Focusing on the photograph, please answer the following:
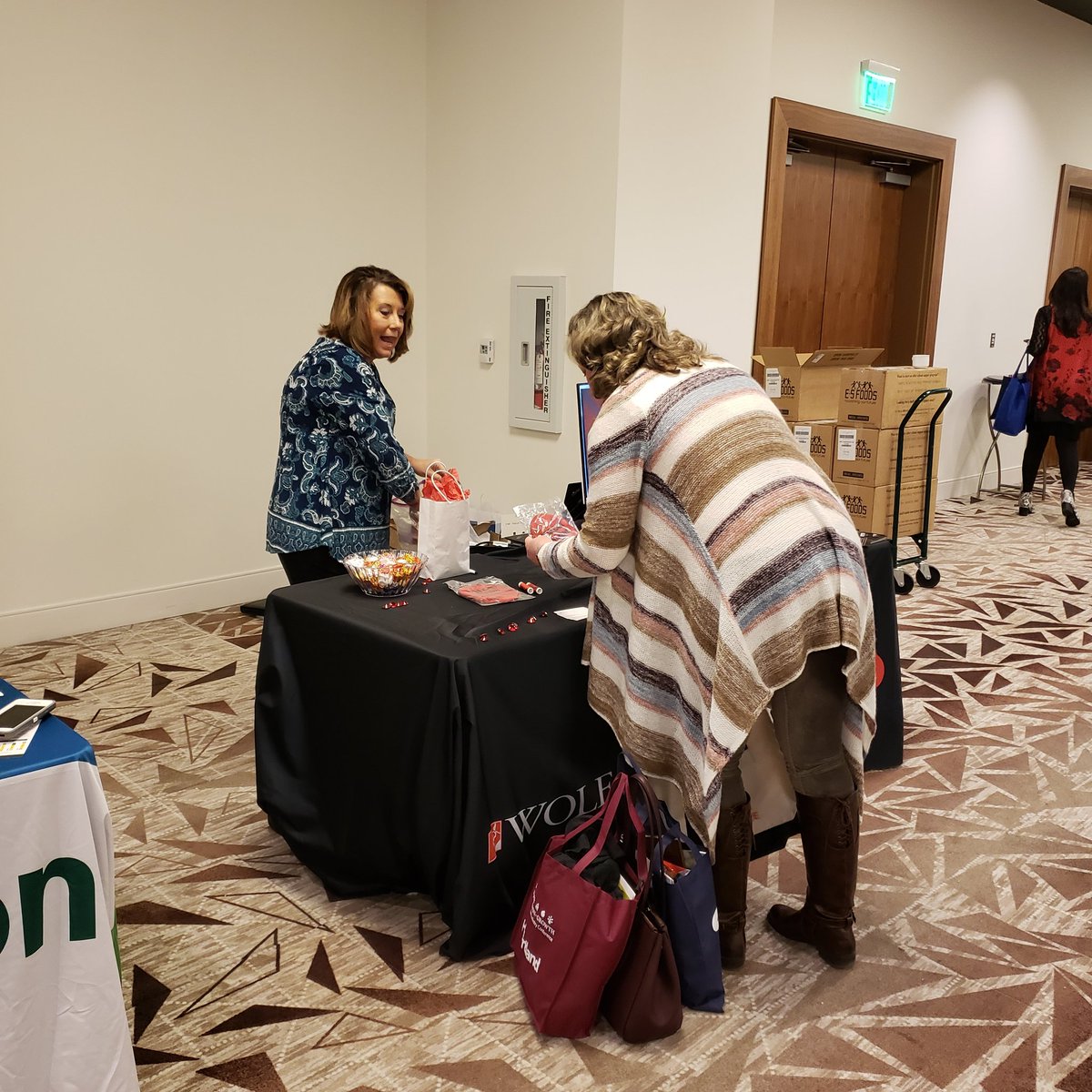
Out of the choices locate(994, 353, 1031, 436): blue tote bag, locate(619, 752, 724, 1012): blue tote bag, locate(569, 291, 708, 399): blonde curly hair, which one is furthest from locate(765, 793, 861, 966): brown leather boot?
locate(994, 353, 1031, 436): blue tote bag

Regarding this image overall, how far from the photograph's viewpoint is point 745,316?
16.2ft

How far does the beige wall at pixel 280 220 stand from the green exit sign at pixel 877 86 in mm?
676

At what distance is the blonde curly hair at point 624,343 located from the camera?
1.98 m

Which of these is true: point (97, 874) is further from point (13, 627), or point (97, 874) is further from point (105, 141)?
point (105, 141)

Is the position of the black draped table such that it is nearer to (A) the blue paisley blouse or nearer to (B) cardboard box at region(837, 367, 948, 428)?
(A) the blue paisley blouse

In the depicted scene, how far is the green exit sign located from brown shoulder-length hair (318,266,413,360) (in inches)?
165

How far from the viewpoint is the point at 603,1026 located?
1.93m

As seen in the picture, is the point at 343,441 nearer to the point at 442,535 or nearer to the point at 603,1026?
the point at 442,535

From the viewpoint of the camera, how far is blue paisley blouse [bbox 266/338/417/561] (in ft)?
9.06

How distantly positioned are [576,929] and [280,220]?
369cm

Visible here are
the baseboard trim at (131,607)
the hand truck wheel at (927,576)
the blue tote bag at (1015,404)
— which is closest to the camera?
the baseboard trim at (131,607)

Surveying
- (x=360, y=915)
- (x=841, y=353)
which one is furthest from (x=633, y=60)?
(x=360, y=915)

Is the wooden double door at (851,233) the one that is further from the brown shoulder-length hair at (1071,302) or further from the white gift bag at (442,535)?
the white gift bag at (442,535)

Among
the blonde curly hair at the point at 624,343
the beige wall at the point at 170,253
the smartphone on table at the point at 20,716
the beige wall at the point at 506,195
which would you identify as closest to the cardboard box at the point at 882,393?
the beige wall at the point at 506,195
